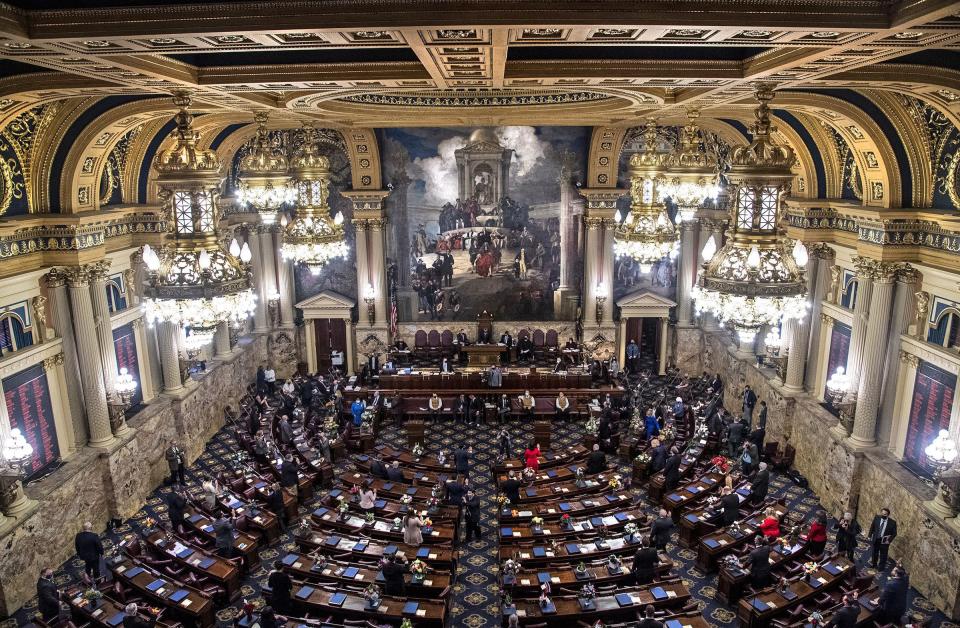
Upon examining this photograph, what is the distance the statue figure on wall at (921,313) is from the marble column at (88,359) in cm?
1820

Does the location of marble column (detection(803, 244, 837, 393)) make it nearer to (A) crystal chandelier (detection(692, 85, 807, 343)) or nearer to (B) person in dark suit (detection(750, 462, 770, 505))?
(B) person in dark suit (detection(750, 462, 770, 505))

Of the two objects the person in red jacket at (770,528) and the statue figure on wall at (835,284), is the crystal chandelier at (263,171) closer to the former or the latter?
the person in red jacket at (770,528)

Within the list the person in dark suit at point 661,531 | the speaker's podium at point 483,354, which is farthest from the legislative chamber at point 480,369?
the speaker's podium at point 483,354

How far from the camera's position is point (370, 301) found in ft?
85.3

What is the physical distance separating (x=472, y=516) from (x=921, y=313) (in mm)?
10646

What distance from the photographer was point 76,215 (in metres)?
14.3

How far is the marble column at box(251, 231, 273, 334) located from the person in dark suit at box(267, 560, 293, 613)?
15276 mm

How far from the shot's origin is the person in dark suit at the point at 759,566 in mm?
12391

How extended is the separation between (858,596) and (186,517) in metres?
13.6

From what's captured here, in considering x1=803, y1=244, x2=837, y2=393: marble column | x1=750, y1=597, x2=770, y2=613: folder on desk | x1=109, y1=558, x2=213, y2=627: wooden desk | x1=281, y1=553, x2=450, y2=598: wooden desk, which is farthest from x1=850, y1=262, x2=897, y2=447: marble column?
x1=109, y1=558, x2=213, y2=627: wooden desk

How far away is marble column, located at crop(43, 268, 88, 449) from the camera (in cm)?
1462

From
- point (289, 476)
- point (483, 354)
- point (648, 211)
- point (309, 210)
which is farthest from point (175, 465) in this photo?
point (648, 211)

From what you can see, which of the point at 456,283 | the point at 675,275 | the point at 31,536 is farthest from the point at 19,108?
the point at 675,275

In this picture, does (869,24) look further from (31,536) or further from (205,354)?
(205,354)
